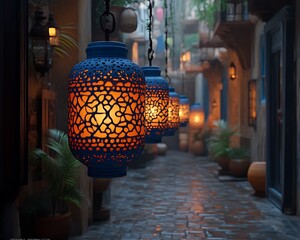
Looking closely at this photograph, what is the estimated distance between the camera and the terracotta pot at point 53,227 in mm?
5652

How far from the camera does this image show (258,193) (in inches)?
429

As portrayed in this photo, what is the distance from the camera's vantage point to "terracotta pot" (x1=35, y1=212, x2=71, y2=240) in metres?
5.65

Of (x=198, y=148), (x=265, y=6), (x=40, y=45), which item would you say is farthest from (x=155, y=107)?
(x=198, y=148)

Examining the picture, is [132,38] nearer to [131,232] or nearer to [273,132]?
[273,132]

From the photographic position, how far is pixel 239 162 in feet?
44.5

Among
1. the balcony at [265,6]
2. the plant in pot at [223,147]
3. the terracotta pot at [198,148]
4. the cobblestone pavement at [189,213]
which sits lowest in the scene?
the cobblestone pavement at [189,213]

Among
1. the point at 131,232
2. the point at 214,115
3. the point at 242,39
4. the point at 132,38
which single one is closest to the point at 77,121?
the point at 131,232

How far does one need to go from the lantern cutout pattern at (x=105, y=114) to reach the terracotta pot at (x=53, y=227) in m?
3.54

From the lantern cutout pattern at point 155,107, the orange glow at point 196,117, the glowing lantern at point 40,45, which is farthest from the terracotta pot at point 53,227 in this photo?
the orange glow at point 196,117

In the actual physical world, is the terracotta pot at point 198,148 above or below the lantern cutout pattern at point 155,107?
below

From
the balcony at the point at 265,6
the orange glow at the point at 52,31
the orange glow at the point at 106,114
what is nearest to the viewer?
the orange glow at the point at 106,114

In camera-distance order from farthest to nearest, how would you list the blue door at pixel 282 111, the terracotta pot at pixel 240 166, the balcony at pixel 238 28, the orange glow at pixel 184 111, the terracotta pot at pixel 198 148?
the terracotta pot at pixel 198 148 < the balcony at pixel 238 28 < the terracotta pot at pixel 240 166 < the blue door at pixel 282 111 < the orange glow at pixel 184 111

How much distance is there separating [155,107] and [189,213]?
5330mm

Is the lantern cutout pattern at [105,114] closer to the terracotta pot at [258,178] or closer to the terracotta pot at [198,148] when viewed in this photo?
the terracotta pot at [258,178]
